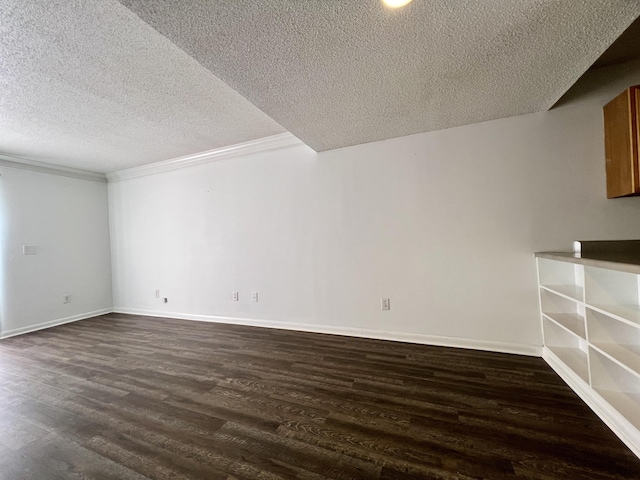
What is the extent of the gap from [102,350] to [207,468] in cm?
255

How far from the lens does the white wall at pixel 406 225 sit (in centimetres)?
213

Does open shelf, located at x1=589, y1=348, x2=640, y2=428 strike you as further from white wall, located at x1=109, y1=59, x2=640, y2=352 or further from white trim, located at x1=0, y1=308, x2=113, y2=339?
white trim, located at x1=0, y1=308, x2=113, y2=339

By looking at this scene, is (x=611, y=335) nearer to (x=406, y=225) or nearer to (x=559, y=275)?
(x=559, y=275)

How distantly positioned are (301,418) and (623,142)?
3.06 meters

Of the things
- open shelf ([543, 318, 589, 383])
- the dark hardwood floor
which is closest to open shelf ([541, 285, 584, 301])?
open shelf ([543, 318, 589, 383])

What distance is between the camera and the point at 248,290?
137 inches

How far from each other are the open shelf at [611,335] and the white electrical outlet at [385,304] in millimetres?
1547

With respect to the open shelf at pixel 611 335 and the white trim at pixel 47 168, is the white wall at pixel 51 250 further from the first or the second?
the open shelf at pixel 611 335

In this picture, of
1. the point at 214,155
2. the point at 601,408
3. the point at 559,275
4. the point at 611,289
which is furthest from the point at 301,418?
the point at 214,155

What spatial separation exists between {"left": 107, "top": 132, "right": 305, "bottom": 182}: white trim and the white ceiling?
539 millimetres

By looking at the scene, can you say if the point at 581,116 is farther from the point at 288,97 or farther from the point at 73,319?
the point at 73,319

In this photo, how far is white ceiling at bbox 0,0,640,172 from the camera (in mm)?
1178

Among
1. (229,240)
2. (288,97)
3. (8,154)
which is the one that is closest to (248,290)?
(229,240)

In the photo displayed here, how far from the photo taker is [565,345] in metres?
2.08
